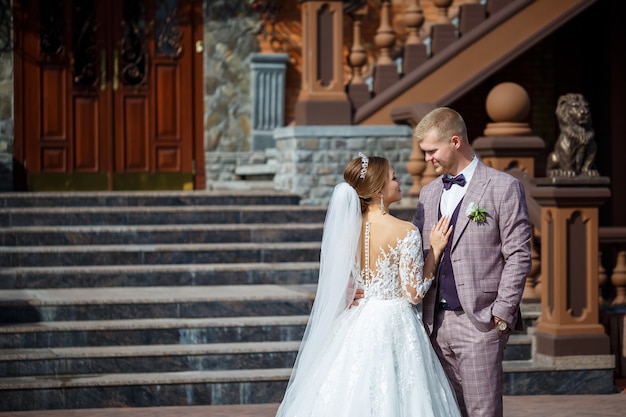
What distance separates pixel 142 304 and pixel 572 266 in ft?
10.6

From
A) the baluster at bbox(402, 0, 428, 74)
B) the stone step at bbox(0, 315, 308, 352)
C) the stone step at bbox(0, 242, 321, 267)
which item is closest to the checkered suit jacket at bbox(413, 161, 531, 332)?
the stone step at bbox(0, 315, 308, 352)

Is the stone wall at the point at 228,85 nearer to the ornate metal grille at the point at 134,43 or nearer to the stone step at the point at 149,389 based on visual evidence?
the ornate metal grille at the point at 134,43

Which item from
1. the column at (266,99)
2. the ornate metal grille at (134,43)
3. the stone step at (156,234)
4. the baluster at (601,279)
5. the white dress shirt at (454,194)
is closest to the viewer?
the white dress shirt at (454,194)

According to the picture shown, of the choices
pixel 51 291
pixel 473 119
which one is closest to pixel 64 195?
pixel 51 291

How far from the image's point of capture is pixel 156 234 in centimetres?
1120

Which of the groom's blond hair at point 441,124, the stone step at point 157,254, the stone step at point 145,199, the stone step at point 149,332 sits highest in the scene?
the groom's blond hair at point 441,124

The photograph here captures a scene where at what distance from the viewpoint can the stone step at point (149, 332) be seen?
912 cm

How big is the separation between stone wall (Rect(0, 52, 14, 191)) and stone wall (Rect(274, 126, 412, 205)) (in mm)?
3546

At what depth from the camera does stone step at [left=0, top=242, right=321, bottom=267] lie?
34.8 ft

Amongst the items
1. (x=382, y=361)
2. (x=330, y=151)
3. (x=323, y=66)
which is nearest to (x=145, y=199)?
(x=330, y=151)

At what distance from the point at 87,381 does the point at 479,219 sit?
3881 mm

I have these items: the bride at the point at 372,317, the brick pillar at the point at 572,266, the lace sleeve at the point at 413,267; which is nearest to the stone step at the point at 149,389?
the brick pillar at the point at 572,266

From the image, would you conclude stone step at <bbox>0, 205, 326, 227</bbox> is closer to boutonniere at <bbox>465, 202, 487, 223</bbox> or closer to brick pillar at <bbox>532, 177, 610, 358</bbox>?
brick pillar at <bbox>532, 177, 610, 358</bbox>

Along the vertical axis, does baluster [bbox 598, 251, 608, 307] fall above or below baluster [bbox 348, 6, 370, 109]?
below
